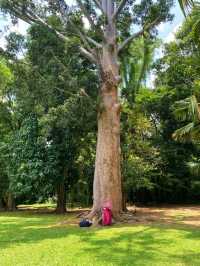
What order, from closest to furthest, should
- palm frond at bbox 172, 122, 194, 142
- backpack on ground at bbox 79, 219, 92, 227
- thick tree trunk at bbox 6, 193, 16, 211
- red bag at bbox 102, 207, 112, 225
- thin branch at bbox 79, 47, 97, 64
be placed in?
backpack on ground at bbox 79, 219, 92, 227 → red bag at bbox 102, 207, 112, 225 → palm frond at bbox 172, 122, 194, 142 → thin branch at bbox 79, 47, 97, 64 → thick tree trunk at bbox 6, 193, 16, 211

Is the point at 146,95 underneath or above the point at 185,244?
above

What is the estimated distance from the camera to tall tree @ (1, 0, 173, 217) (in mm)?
16906

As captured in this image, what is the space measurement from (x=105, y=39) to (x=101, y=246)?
10636 mm

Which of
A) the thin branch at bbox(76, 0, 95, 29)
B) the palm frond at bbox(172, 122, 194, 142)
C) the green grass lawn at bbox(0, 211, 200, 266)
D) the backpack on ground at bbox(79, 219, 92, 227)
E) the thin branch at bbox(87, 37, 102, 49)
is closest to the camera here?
the green grass lawn at bbox(0, 211, 200, 266)

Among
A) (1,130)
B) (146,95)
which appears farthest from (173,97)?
(1,130)

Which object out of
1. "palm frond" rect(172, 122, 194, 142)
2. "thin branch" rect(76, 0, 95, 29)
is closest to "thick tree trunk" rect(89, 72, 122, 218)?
"palm frond" rect(172, 122, 194, 142)

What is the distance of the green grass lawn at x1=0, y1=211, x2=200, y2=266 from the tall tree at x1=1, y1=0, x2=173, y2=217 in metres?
2.87

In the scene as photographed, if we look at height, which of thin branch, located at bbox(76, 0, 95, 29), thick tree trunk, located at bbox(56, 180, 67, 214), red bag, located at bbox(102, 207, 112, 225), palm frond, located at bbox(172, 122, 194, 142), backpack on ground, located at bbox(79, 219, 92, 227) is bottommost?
backpack on ground, located at bbox(79, 219, 92, 227)

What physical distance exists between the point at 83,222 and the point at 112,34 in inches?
333

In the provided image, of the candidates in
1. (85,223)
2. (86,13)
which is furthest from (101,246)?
(86,13)

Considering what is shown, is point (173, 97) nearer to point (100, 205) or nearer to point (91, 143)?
point (91, 143)

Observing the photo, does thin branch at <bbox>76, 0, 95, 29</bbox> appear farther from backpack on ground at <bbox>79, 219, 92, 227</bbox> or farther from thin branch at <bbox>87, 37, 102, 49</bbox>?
backpack on ground at <bbox>79, 219, 92, 227</bbox>

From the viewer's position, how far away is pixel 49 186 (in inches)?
849

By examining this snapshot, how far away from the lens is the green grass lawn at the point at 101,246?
8562mm
